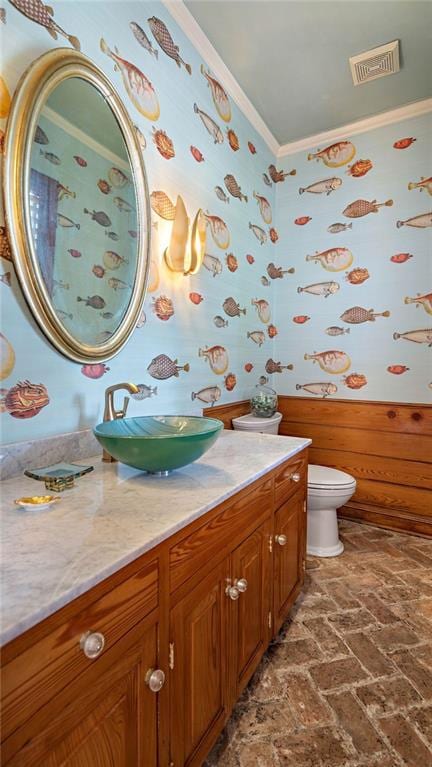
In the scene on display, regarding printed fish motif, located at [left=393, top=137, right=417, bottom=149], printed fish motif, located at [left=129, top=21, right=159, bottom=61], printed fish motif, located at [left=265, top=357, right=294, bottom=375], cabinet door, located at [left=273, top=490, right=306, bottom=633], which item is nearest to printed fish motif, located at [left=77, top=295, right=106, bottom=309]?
cabinet door, located at [left=273, top=490, right=306, bottom=633]

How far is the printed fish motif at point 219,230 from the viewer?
2.02 meters

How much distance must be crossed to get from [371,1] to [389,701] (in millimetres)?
2882

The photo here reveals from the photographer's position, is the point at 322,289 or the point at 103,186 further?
the point at 322,289

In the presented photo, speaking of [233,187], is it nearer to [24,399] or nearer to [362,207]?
[362,207]

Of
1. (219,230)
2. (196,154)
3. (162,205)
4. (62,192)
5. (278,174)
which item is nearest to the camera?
(62,192)

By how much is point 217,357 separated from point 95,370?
0.91m

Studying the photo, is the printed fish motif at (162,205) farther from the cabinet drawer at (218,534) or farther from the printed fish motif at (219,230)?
the cabinet drawer at (218,534)

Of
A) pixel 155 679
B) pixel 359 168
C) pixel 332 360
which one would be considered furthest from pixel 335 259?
pixel 155 679

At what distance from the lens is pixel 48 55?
1.09 meters

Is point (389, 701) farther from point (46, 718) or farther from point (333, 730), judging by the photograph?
point (46, 718)

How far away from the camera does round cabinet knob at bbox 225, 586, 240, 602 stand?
3.36 feet

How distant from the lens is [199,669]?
2.99 ft

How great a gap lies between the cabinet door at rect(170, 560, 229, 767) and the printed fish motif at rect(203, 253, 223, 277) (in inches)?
59.0

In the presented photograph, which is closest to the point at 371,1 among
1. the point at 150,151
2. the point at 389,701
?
the point at 150,151
